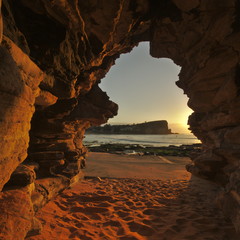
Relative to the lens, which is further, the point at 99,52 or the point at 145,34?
the point at 145,34

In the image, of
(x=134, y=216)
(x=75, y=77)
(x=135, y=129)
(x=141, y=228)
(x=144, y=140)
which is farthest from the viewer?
(x=135, y=129)

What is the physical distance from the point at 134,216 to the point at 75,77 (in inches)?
185

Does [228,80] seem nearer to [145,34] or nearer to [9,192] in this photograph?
[145,34]

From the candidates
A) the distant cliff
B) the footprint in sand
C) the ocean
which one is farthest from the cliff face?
the distant cliff

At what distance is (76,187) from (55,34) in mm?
6289

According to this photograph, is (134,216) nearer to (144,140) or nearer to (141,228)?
(141,228)

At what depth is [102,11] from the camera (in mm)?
5012

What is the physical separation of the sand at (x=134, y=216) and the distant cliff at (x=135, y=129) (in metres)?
106

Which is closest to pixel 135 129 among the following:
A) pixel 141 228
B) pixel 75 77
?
pixel 75 77

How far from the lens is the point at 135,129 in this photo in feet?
387

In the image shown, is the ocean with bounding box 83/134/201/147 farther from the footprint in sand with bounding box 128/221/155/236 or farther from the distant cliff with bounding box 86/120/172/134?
the footprint in sand with bounding box 128/221/155/236

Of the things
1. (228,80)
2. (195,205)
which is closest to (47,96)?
(195,205)

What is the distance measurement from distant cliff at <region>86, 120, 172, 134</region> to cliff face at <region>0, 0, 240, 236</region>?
104432mm

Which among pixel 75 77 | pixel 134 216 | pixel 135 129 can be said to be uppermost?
pixel 135 129
